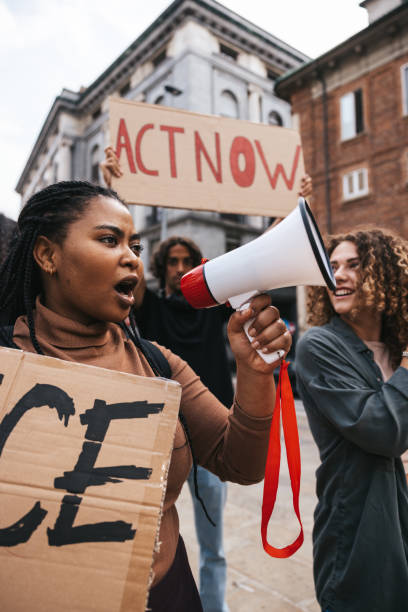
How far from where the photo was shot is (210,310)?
99.0 inches

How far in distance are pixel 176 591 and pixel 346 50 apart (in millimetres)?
14893

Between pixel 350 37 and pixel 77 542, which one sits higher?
pixel 350 37

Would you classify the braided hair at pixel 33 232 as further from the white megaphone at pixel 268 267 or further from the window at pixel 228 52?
the window at pixel 228 52

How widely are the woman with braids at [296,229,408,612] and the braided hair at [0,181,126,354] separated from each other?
2.97ft

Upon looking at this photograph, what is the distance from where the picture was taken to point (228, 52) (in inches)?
712

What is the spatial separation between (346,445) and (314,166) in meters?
13.9

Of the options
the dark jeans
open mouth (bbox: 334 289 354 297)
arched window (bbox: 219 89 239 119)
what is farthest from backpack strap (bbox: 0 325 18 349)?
arched window (bbox: 219 89 239 119)

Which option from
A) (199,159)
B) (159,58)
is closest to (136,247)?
(199,159)

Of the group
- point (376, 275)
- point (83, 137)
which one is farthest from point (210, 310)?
point (83, 137)

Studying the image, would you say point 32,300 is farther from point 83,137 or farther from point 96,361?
point 83,137

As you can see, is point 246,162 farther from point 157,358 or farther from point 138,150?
point 157,358

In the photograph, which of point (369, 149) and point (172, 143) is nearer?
point (172, 143)

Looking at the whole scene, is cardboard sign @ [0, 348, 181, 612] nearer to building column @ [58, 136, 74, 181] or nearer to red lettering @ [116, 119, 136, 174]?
red lettering @ [116, 119, 136, 174]

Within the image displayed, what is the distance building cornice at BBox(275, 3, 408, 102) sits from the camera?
11.3 metres
